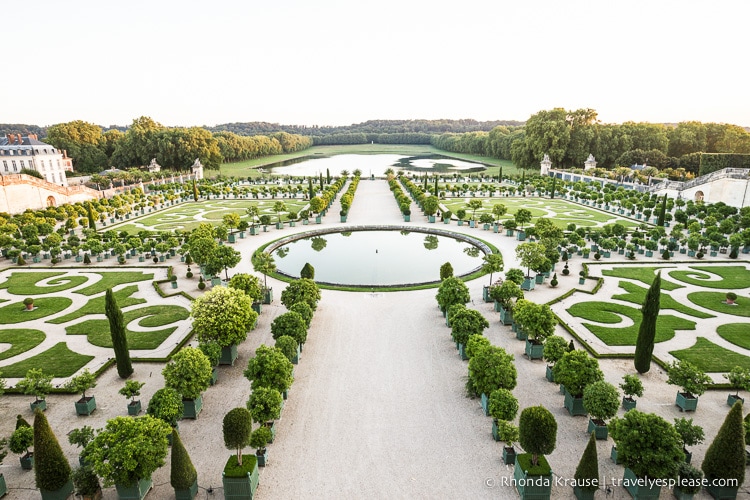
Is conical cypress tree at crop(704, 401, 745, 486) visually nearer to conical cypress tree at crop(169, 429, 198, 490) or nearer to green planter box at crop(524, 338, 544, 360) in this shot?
green planter box at crop(524, 338, 544, 360)

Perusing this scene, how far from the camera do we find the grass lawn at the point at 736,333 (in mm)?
21389

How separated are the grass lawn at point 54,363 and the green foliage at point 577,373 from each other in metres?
20.7

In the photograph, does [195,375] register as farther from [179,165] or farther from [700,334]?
[179,165]

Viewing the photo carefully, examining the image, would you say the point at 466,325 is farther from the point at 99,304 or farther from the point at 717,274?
the point at 717,274

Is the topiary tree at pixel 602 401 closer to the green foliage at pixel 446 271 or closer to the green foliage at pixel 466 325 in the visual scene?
the green foliage at pixel 466 325

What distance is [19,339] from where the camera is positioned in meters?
22.4

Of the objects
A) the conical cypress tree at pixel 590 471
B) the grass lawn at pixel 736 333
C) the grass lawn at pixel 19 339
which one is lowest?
the grass lawn at pixel 736 333

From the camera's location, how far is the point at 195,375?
1541 centimetres

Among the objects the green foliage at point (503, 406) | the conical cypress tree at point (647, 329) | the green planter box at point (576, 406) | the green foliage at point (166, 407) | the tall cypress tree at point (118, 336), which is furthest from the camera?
the conical cypress tree at point (647, 329)

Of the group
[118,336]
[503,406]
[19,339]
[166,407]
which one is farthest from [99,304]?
[503,406]

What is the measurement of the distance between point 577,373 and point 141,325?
21.8m

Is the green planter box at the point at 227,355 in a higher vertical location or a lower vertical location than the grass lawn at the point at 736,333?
higher

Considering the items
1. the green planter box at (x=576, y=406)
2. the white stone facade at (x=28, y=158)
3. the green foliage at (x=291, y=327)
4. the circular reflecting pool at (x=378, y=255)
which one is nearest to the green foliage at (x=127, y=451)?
the green foliage at (x=291, y=327)

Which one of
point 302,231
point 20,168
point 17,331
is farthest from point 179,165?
point 17,331
